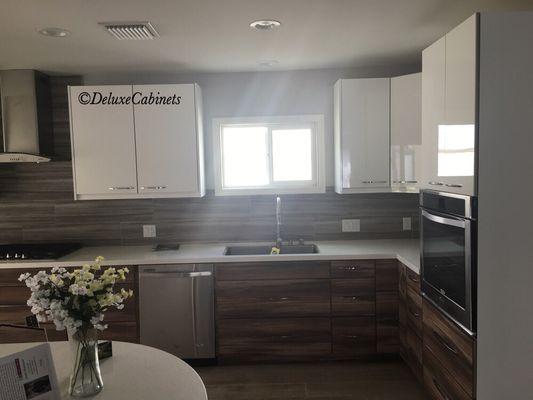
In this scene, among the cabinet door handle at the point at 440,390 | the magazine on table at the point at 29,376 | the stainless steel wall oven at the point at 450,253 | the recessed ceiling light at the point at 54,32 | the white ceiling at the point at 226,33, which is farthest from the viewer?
the recessed ceiling light at the point at 54,32

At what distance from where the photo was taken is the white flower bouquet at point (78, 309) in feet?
4.58

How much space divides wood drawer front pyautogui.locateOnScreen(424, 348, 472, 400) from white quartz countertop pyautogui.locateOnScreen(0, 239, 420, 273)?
2.18 feet

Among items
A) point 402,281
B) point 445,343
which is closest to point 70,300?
point 445,343

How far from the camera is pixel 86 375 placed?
1.47 meters

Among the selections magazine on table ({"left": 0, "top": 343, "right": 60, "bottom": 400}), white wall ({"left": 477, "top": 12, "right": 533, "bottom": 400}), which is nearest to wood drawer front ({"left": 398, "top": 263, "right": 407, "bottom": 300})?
white wall ({"left": 477, "top": 12, "right": 533, "bottom": 400})

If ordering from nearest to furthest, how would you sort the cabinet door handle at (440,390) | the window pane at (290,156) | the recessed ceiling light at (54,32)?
the cabinet door handle at (440,390), the recessed ceiling light at (54,32), the window pane at (290,156)

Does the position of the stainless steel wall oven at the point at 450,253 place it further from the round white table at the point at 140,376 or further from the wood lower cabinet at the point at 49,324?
the wood lower cabinet at the point at 49,324

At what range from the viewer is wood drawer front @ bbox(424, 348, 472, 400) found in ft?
7.32

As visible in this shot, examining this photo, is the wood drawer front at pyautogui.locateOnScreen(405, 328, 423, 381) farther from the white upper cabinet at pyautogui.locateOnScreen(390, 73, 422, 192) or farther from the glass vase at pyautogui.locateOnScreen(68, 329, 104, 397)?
the glass vase at pyautogui.locateOnScreen(68, 329, 104, 397)

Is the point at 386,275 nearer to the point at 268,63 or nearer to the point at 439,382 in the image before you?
the point at 439,382

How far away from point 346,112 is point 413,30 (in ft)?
2.97

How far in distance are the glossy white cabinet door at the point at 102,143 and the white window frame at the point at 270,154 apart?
2.37 feet

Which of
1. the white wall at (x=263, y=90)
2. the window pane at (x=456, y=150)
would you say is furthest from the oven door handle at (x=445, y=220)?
the white wall at (x=263, y=90)

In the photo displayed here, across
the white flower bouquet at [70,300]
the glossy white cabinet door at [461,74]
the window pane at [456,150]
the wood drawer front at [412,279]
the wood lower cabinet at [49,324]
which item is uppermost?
the glossy white cabinet door at [461,74]
